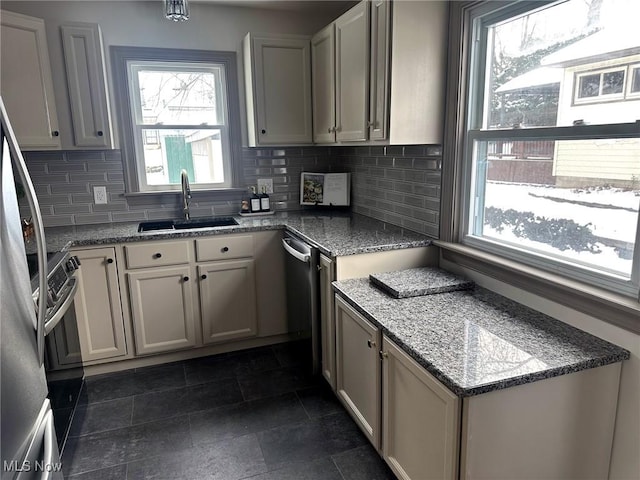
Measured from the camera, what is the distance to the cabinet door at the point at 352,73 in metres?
2.39

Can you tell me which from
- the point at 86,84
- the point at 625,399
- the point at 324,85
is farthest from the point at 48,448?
the point at 324,85

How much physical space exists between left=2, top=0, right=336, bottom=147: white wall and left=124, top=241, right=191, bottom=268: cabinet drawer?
2.76 feet

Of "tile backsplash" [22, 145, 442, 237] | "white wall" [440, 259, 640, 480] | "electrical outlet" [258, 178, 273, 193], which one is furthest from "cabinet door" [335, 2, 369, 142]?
"white wall" [440, 259, 640, 480]

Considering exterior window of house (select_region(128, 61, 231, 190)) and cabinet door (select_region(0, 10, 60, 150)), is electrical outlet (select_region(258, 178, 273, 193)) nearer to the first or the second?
exterior window of house (select_region(128, 61, 231, 190))

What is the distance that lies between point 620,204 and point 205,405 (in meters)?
2.20

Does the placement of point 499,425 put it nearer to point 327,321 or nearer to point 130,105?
point 327,321

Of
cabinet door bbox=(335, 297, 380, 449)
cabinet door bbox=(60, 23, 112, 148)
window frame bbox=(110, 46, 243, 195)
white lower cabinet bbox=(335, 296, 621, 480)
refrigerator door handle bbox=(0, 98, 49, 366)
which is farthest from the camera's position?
window frame bbox=(110, 46, 243, 195)

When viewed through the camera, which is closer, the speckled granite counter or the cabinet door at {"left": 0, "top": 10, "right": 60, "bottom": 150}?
the speckled granite counter

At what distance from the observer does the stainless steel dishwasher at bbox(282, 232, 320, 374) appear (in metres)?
2.49

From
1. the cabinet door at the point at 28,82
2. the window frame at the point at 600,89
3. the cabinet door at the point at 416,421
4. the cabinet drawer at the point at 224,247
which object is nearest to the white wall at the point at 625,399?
the cabinet door at the point at 416,421

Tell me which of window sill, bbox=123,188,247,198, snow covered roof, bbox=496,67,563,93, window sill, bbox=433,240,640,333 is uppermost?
snow covered roof, bbox=496,67,563,93

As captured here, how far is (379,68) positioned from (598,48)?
1.03 meters

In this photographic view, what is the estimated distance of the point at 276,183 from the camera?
352cm

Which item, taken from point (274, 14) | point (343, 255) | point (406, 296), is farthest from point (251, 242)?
point (274, 14)
